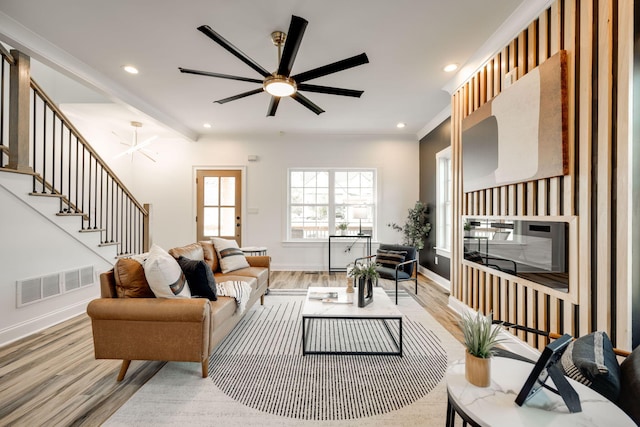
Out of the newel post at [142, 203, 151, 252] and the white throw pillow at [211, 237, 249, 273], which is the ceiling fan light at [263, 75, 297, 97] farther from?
the newel post at [142, 203, 151, 252]

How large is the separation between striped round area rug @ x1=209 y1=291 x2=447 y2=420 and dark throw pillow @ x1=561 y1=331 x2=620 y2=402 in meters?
0.94

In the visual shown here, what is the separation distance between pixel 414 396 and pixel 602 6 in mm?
2676

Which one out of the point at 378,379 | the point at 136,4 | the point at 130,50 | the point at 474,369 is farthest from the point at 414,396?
the point at 130,50

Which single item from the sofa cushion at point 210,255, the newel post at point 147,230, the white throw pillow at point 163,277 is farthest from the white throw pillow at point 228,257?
the newel post at point 147,230

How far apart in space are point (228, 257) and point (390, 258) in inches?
91.3

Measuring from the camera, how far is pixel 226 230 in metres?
5.86

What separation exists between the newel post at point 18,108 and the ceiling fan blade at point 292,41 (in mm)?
2628

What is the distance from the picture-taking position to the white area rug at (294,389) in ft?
5.39

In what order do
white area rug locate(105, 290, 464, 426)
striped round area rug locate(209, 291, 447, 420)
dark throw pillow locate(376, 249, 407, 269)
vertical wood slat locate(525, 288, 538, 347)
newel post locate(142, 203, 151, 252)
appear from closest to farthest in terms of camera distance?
white area rug locate(105, 290, 464, 426), striped round area rug locate(209, 291, 447, 420), vertical wood slat locate(525, 288, 538, 347), dark throw pillow locate(376, 249, 407, 269), newel post locate(142, 203, 151, 252)

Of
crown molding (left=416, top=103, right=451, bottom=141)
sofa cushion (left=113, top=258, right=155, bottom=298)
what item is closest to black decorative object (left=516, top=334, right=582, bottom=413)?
sofa cushion (left=113, top=258, right=155, bottom=298)

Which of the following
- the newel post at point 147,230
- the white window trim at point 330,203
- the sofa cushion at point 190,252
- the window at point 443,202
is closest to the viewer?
the sofa cushion at point 190,252

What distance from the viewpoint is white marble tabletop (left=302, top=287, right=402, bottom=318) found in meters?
2.35

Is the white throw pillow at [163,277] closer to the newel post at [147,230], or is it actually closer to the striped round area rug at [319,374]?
the striped round area rug at [319,374]

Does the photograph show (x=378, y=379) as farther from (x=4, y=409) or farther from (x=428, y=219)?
(x=428, y=219)
